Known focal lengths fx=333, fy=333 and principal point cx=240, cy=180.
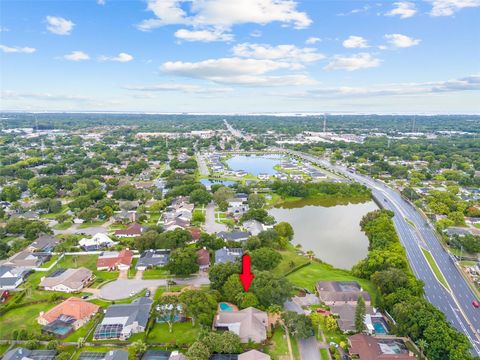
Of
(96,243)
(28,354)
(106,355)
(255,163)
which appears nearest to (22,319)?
(28,354)

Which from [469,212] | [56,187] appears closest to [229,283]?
[469,212]

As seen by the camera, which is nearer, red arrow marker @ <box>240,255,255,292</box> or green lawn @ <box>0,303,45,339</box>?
green lawn @ <box>0,303,45,339</box>

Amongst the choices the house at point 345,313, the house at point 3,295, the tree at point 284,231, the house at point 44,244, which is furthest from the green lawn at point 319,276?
the house at point 44,244

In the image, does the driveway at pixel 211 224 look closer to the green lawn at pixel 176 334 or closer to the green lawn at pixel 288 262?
the green lawn at pixel 288 262

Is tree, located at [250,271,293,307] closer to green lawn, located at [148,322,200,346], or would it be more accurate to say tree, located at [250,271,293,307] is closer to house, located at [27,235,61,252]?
green lawn, located at [148,322,200,346]

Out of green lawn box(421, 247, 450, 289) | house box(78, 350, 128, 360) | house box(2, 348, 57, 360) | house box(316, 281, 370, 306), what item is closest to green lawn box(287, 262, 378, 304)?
house box(316, 281, 370, 306)

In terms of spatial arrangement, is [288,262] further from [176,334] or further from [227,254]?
[176,334]

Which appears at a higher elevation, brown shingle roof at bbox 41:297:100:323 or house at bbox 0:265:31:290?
brown shingle roof at bbox 41:297:100:323
